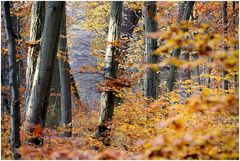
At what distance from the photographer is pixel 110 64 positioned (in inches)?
342

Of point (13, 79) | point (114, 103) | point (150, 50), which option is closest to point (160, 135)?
point (13, 79)

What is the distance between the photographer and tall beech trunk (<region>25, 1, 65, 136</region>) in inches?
280

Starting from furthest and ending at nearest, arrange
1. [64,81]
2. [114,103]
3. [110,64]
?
[64,81], [114,103], [110,64]

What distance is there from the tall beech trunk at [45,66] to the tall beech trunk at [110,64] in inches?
66.8

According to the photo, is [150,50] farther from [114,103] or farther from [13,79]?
[13,79]

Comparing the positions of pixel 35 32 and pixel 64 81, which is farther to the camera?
pixel 64 81

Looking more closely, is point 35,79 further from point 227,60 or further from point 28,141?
point 227,60

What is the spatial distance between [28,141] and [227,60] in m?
5.41

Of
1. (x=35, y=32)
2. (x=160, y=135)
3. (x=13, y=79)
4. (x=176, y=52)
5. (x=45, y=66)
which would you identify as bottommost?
(x=160, y=135)

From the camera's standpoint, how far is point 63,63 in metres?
12.1

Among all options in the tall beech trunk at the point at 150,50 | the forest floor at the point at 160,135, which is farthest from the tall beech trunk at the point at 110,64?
the tall beech trunk at the point at 150,50

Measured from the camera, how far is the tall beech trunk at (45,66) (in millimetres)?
7117

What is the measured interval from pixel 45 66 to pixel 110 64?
6.14 ft

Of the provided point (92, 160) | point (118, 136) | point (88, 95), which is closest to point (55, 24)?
point (118, 136)
